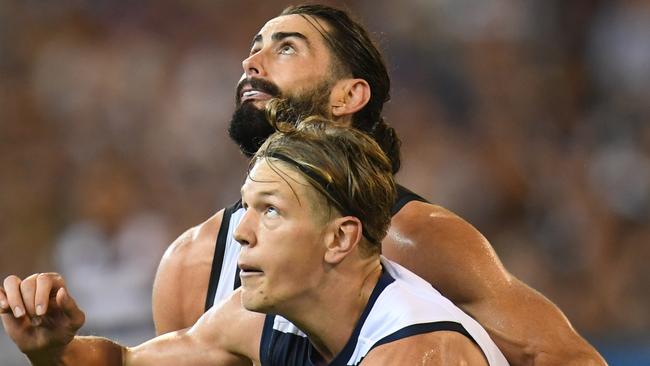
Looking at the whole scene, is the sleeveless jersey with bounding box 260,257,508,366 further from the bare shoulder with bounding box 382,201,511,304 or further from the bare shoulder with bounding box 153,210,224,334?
the bare shoulder with bounding box 153,210,224,334

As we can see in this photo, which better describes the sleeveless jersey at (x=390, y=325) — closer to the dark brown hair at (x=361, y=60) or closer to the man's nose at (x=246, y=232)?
the man's nose at (x=246, y=232)

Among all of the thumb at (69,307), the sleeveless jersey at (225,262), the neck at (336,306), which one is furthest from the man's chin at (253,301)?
the sleeveless jersey at (225,262)

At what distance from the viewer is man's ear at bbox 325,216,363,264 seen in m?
2.71

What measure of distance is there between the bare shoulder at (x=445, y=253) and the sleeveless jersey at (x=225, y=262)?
0.63m

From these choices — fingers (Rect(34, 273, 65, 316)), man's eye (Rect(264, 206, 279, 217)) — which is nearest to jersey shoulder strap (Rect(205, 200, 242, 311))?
fingers (Rect(34, 273, 65, 316))

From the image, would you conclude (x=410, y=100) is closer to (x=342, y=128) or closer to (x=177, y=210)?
(x=177, y=210)

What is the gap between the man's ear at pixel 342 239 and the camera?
2707 mm

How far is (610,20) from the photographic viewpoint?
297 inches

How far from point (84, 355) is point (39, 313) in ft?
1.17

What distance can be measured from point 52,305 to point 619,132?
5.20 m

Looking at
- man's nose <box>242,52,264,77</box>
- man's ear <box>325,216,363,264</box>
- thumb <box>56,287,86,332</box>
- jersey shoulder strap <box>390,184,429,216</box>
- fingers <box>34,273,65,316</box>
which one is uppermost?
man's nose <box>242,52,264,77</box>

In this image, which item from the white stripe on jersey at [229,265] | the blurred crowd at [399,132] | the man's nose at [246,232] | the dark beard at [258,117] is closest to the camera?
the man's nose at [246,232]

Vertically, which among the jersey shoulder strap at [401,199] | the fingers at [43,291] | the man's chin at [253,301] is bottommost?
the fingers at [43,291]

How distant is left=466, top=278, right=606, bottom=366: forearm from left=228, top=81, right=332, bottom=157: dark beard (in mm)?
848
